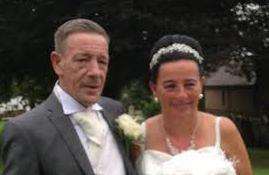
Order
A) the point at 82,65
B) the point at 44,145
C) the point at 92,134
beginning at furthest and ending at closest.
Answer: the point at 92,134 < the point at 82,65 < the point at 44,145

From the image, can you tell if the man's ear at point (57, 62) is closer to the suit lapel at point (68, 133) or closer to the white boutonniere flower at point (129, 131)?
the suit lapel at point (68, 133)

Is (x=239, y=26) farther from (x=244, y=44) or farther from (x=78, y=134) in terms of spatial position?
(x=78, y=134)

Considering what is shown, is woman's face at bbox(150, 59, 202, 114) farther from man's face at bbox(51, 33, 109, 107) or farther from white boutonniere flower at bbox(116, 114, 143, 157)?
man's face at bbox(51, 33, 109, 107)

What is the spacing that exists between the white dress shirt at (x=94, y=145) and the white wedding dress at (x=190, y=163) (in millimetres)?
593

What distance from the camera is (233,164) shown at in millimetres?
4707

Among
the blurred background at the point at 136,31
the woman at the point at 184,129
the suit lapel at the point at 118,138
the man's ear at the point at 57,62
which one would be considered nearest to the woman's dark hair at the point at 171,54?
the woman at the point at 184,129

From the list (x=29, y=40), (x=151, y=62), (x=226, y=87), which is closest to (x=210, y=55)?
(x=29, y=40)

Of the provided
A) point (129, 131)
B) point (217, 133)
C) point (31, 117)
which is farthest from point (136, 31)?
point (31, 117)

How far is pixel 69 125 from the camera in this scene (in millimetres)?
4031

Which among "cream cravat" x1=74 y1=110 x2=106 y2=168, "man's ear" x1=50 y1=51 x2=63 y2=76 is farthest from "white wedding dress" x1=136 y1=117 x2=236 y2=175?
"man's ear" x1=50 y1=51 x2=63 y2=76

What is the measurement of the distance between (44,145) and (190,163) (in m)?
1.22

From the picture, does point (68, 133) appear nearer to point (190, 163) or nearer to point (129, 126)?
point (129, 126)

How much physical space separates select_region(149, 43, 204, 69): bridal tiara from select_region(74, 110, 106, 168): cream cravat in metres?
0.79

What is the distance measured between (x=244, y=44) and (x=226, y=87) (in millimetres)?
23923
